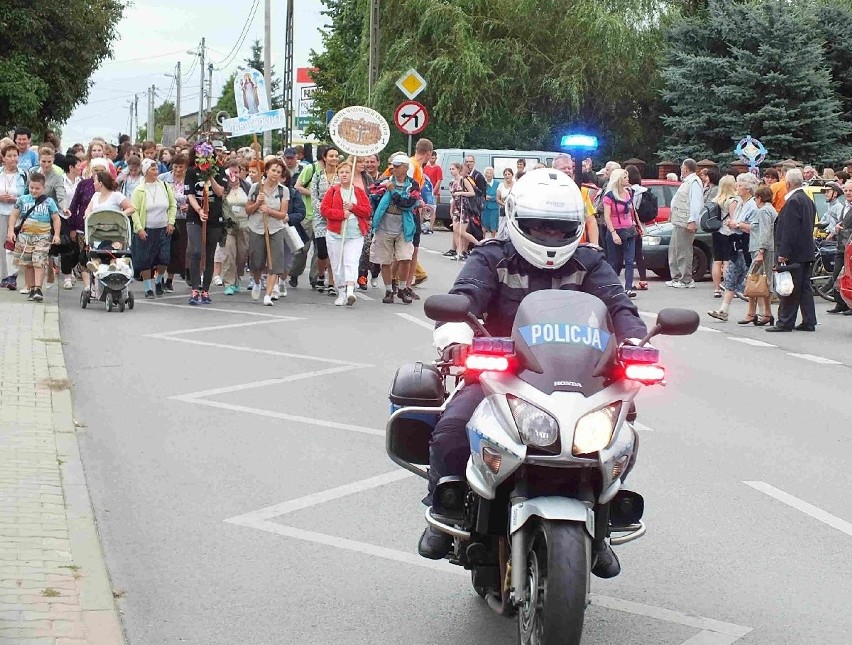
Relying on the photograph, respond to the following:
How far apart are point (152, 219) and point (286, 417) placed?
803cm

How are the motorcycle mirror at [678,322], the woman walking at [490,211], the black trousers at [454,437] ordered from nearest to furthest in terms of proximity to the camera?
1. the motorcycle mirror at [678,322]
2. the black trousers at [454,437]
3. the woman walking at [490,211]

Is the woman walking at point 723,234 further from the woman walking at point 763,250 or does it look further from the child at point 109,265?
the child at point 109,265

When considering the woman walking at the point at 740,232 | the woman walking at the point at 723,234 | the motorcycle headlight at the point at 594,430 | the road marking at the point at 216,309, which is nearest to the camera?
the motorcycle headlight at the point at 594,430

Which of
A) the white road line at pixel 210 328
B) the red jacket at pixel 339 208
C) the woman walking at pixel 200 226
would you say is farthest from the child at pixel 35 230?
the red jacket at pixel 339 208

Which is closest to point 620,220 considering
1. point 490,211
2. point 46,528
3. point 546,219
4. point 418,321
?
point 418,321

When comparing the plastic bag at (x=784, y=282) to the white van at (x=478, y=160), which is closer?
the plastic bag at (x=784, y=282)

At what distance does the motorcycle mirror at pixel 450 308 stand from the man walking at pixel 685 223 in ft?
56.3

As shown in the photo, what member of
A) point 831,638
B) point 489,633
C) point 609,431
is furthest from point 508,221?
point 831,638

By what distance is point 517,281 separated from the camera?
545 centimetres

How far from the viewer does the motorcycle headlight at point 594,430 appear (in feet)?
14.9

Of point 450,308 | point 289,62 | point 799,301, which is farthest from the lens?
point 289,62

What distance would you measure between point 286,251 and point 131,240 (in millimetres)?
2037

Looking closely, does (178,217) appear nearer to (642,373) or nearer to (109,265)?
(109,265)

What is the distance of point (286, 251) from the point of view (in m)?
18.4
